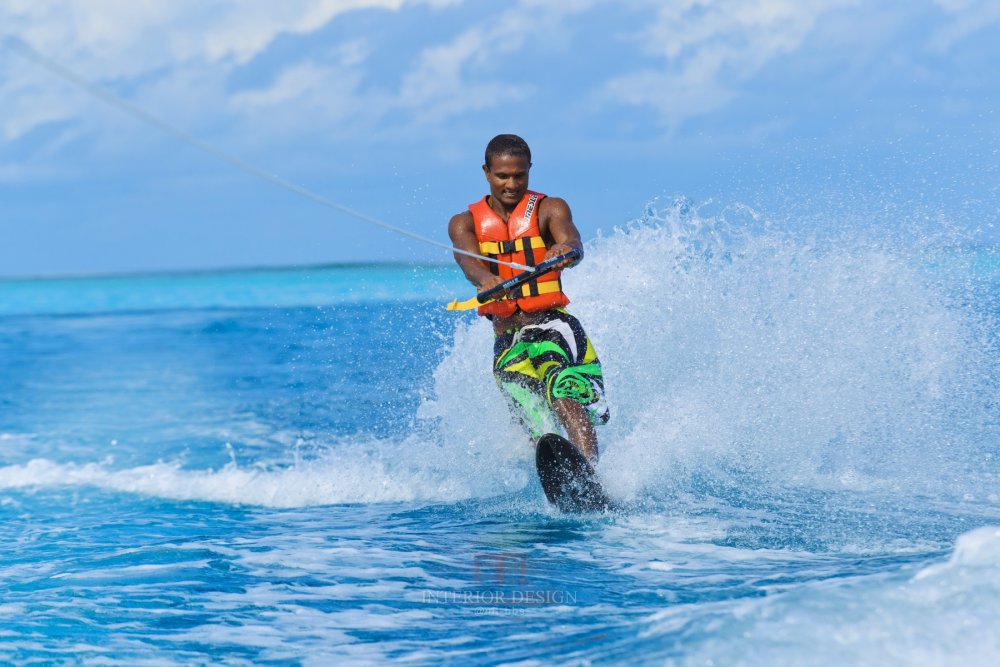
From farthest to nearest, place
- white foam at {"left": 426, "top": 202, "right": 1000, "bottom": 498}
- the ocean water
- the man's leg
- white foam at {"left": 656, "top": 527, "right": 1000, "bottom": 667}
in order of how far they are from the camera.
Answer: white foam at {"left": 426, "top": 202, "right": 1000, "bottom": 498} → the man's leg → the ocean water → white foam at {"left": 656, "top": 527, "right": 1000, "bottom": 667}

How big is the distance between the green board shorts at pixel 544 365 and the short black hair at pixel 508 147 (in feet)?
2.56

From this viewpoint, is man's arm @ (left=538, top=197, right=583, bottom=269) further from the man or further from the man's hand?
the man's hand

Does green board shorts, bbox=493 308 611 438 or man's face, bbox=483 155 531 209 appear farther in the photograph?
green board shorts, bbox=493 308 611 438

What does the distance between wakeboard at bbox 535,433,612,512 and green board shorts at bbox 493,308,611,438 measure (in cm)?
39

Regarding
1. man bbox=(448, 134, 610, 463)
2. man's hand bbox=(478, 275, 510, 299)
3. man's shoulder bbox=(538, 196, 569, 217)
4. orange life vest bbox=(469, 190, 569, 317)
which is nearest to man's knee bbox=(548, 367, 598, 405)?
man bbox=(448, 134, 610, 463)

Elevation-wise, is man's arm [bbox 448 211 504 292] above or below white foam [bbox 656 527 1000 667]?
above

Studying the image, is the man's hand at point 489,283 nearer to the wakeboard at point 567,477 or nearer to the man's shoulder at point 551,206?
the man's shoulder at point 551,206

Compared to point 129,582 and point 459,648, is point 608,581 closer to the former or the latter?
point 459,648

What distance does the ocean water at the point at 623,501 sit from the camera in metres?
3.30

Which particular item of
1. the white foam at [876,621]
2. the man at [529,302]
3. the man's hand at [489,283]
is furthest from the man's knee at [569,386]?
the white foam at [876,621]

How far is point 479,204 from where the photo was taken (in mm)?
5258

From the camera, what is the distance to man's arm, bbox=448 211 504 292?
498 centimetres

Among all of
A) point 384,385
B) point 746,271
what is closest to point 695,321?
point 746,271

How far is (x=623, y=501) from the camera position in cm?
504
